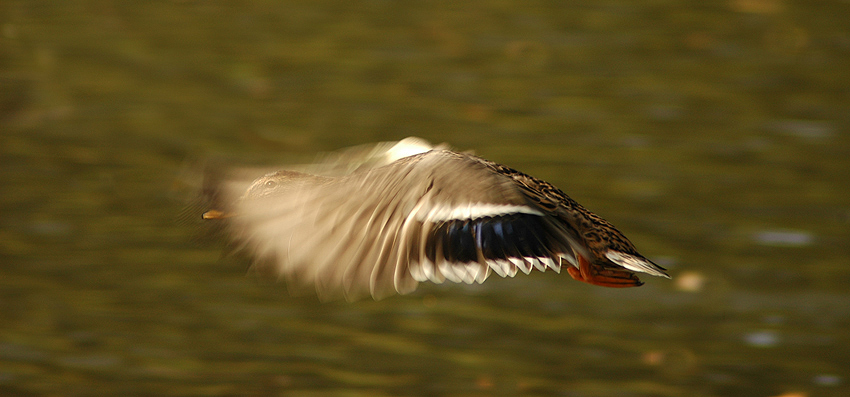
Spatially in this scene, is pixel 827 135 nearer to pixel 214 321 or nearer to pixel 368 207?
pixel 214 321

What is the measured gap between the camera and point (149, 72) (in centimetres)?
1059

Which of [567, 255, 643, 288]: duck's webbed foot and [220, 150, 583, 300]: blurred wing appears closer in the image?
[220, 150, 583, 300]: blurred wing

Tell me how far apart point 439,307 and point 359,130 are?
100 inches

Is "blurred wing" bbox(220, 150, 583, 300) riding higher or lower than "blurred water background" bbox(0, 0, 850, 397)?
lower

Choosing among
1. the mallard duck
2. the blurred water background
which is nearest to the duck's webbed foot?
the mallard duck

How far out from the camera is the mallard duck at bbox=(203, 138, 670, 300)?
224 centimetres

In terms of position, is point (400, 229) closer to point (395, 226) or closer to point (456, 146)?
point (395, 226)

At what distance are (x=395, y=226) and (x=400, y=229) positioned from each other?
0.01 meters

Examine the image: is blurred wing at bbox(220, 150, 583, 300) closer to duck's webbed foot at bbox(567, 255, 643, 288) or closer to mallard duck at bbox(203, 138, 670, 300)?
mallard duck at bbox(203, 138, 670, 300)

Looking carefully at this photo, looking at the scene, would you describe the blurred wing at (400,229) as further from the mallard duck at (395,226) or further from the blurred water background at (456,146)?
the blurred water background at (456,146)

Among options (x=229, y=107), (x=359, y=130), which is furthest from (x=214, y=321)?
(x=229, y=107)

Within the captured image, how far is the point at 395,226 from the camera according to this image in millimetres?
2355

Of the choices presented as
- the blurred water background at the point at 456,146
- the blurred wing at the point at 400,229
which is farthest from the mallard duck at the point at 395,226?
the blurred water background at the point at 456,146

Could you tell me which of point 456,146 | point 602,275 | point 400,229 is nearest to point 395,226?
point 400,229
